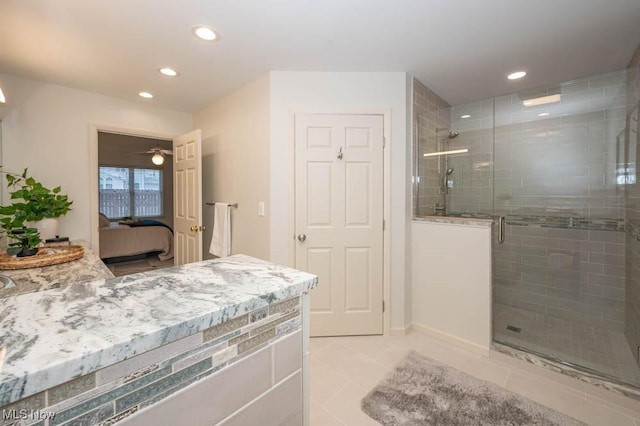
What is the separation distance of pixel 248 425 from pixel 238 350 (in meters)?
0.18

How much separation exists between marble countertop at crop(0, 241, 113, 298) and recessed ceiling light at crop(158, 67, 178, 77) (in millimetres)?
1665

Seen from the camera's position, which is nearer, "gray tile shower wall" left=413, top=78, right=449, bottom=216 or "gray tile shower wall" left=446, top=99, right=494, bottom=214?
"gray tile shower wall" left=413, top=78, right=449, bottom=216

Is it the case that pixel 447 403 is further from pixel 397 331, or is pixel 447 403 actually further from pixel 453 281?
pixel 453 281

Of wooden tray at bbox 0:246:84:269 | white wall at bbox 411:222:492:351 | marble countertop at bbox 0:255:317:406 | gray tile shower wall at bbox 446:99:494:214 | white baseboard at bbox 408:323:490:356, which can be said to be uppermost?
gray tile shower wall at bbox 446:99:494:214

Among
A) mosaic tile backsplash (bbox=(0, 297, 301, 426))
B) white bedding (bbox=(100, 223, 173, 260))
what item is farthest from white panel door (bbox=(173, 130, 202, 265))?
mosaic tile backsplash (bbox=(0, 297, 301, 426))

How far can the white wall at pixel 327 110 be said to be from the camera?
245 cm

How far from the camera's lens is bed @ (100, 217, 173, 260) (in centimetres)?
474

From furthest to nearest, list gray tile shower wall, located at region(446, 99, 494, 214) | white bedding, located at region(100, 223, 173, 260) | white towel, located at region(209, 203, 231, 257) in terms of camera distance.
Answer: white bedding, located at region(100, 223, 173, 260) < white towel, located at region(209, 203, 231, 257) < gray tile shower wall, located at region(446, 99, 494, 214)

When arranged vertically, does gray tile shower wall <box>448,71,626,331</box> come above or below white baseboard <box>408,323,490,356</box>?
above

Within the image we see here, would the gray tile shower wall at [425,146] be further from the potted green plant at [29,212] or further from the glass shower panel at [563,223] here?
the potted green plant at [29,212]

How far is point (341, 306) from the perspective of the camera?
255cm

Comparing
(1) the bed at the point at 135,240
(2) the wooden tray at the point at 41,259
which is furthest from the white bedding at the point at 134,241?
(2) the wooden tray at the point at 41,259

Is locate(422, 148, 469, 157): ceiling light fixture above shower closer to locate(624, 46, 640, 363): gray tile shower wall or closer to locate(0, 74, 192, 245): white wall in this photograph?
locate(624, 46, 640, 363): gray tile shower wall

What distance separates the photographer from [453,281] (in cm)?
243
